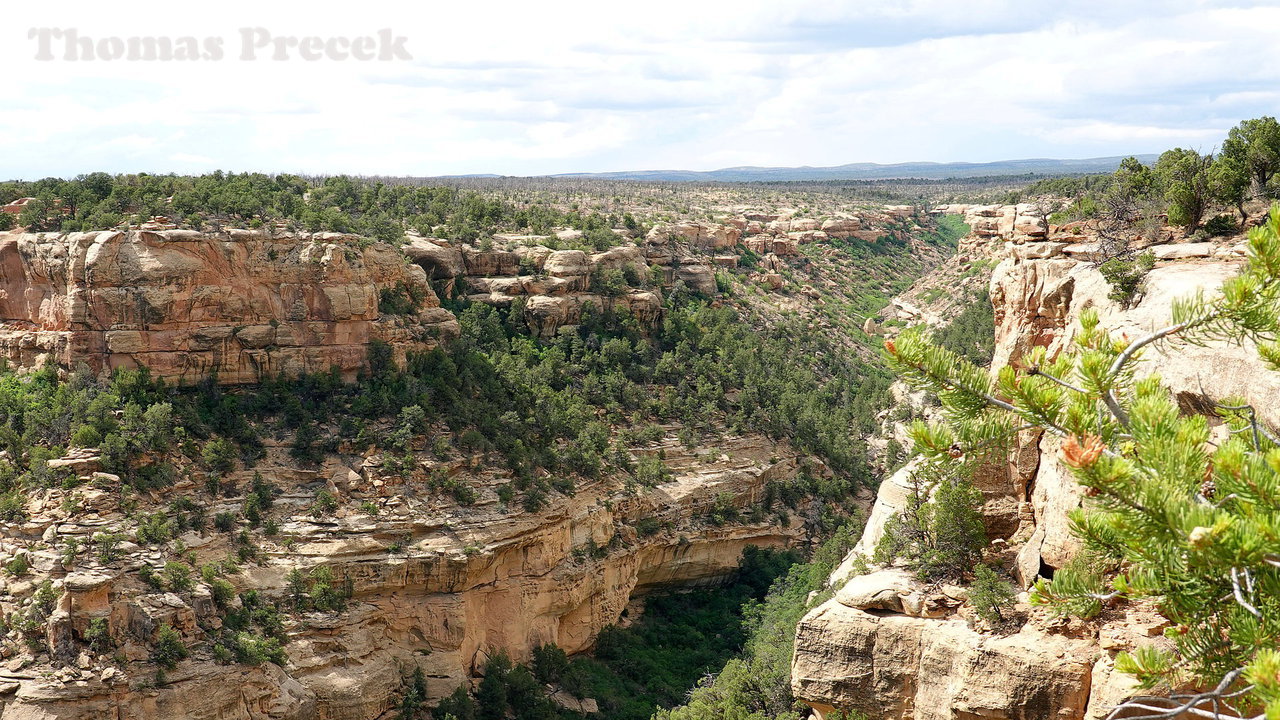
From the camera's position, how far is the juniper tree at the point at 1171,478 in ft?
30.6

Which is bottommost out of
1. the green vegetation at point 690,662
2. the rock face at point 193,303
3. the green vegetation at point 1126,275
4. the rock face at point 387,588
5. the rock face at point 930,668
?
the green vegetation at point 690,662

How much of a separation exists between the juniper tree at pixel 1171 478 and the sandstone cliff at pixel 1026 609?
217 centimetres

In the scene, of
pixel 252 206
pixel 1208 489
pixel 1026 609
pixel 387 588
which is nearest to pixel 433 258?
pixel 252 206

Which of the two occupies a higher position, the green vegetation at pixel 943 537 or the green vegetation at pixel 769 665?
the green vegetation at pixel 943 537

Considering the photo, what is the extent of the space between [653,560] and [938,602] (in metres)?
32.6

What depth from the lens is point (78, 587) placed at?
29.6 meters

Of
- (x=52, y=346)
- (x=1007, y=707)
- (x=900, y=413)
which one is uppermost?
(x=52, y=346)

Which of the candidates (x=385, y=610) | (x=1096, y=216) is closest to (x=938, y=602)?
(x=1096, y=216)

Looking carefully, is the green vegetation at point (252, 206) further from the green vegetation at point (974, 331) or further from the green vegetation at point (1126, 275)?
the green vegetation at point (1126, 275)

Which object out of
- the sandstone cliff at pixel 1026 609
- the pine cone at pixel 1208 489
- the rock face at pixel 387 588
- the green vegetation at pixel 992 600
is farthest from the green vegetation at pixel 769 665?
the pine cone at pixel 1208 489

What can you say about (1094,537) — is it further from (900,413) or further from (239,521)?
(900,413)

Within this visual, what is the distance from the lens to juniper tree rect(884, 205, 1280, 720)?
932 centimetres

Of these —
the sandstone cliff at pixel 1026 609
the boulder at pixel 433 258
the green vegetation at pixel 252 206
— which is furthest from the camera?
the boulder at pixel 433 258

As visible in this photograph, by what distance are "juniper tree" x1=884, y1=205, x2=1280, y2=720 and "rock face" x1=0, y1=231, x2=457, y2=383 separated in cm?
3472
